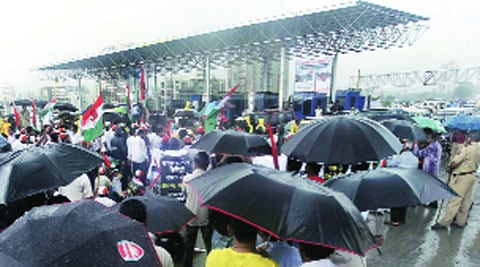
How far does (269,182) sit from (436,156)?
5778mm

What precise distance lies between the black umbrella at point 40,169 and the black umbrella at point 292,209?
1.78 m

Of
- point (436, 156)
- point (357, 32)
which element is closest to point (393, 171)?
point (436, 156)

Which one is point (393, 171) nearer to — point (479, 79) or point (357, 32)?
point (357, 32)

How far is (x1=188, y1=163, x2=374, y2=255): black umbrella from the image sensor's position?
1722mm

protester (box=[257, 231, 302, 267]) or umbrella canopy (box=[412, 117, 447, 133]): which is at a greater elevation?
umbrella canopy (box=[412, 117, 447, 133])

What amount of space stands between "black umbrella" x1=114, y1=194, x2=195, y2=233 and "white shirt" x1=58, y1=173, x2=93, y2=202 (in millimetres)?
1336

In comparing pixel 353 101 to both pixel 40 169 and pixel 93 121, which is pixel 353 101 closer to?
pixel 93 121

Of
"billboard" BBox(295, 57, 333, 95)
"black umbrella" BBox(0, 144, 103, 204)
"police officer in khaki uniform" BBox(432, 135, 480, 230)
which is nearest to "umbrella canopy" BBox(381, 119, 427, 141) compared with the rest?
"police officer in khaki uniform" BBox(432, 135, 480, 230)

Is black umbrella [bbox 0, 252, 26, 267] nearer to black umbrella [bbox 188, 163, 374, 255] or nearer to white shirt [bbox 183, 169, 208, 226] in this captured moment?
black umbrella [bbox 188, 163, 374, 255]

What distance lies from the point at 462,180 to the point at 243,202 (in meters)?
4.86

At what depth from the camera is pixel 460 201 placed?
5258 mm

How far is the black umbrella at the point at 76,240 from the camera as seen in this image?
125 centimetres

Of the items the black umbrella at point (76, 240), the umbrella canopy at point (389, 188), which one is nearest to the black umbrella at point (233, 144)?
the umbrella canopy at point (389, 188)

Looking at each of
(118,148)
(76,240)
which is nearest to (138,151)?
(118,148)
